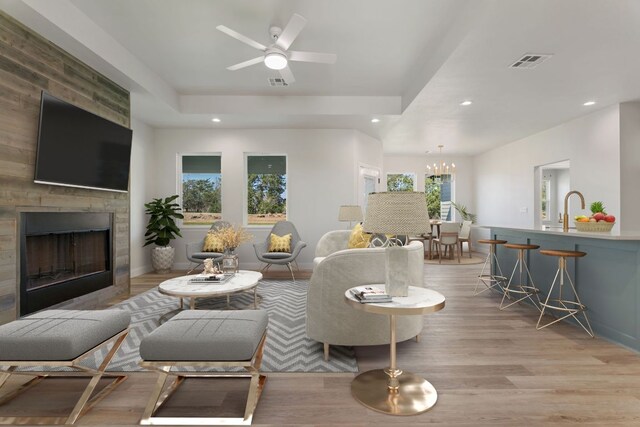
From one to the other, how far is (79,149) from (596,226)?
5497mm

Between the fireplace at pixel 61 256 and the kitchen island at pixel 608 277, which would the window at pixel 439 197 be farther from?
the fireplace at pixel 61 256

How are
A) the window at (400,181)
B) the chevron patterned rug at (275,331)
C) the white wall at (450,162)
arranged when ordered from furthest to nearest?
the window at (400,181)
the white wall at (450,162)
the chevron patterned rug at (275,331)

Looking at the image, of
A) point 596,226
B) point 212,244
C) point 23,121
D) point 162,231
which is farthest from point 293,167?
point 596,226

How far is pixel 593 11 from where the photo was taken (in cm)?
278

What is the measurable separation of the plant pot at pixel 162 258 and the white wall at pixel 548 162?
291 inches

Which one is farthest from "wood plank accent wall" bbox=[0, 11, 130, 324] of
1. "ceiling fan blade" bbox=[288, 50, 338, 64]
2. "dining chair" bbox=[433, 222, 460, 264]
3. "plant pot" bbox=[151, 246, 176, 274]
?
"dining chair" bbox=[433, 222, 460, 264]

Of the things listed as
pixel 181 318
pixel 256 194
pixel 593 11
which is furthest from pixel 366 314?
pixel 256 194

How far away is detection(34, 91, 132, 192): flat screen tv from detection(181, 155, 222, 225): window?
224 centimetres

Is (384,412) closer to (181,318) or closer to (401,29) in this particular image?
(181,318)

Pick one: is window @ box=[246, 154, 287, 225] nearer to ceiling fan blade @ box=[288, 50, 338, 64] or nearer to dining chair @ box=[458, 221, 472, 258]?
ceiling fan blade @ box=[288, 50, 338, 64]

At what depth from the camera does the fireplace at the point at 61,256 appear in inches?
120

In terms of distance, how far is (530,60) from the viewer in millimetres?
3656

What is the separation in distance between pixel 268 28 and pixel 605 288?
14.2 feet

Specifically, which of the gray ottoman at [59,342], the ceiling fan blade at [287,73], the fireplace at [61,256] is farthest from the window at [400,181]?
the gray ottoman at [59,342]
